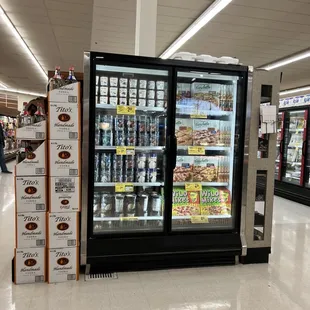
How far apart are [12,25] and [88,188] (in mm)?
5074

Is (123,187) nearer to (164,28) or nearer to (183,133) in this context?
(183,133)

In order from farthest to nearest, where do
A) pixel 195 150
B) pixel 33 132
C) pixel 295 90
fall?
pixel 295 90
pixel 195 150
pixel 33 132

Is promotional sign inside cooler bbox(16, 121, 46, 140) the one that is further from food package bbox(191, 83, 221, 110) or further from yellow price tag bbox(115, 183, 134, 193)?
food package bbox(191, 83, 221, 110)

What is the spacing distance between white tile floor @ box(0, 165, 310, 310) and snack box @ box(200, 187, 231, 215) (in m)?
0.60

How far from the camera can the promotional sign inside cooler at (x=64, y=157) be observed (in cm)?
255

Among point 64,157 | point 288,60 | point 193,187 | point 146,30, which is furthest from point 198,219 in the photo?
point 288,60

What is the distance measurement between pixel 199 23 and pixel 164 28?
776 mm

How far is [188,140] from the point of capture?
3215mm

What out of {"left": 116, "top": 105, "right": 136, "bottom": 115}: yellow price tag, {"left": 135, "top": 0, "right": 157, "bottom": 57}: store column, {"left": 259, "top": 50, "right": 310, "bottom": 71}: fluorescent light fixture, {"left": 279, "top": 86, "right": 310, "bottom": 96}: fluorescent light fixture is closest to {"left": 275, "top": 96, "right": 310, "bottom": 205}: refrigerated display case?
{"left": 259, "top": 50, "right": 310, "bottom": 71}: fluorescent light fixture

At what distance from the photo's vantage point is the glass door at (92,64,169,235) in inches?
113

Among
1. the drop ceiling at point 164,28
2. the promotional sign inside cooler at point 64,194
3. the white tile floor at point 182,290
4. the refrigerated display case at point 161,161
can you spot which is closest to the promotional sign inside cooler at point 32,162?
the promotional sign inside cooler at point 64,194

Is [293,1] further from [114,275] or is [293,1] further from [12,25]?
[12,25]

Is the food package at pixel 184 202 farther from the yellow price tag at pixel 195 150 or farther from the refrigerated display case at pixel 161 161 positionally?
the yellow price tag at pixel 195 150

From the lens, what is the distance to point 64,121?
100 inches
